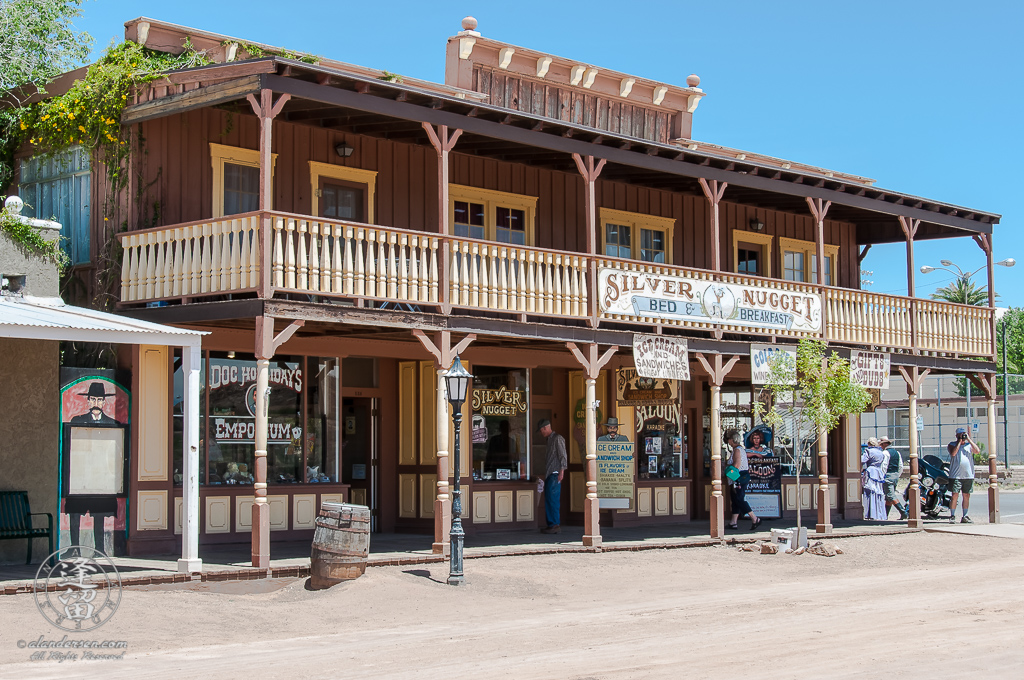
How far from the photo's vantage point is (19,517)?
1399 centimetres

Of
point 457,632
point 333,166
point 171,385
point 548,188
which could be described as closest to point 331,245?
point 333,166

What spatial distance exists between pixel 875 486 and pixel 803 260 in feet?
15.7

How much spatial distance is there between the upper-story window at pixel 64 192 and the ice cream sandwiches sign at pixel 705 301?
23.5 ft

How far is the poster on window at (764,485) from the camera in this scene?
70.8 ft

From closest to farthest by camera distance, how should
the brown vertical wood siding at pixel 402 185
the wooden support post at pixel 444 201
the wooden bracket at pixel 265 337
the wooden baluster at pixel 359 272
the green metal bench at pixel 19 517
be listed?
the wooden bracket at pixel 265 337
the green metal bench at pixel 19 517
the wooden baluster at pixel 359 272
the wooden support post at pixel 444 201
the brown vertical wood siding at pixel 402 185

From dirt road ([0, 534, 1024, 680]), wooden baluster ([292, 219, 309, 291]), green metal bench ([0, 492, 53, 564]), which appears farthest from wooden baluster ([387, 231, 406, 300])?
green metal bench ([0, 492, 53, 564])

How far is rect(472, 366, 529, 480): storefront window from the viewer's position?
760 inches

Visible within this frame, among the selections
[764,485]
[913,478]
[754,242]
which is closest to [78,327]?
[764,485]

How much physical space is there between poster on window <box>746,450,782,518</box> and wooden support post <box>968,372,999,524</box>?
4.29 m

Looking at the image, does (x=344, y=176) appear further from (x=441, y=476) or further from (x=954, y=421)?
(x=954, y=421)

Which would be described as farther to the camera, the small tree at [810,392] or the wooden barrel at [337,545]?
the small tree at [810,392]

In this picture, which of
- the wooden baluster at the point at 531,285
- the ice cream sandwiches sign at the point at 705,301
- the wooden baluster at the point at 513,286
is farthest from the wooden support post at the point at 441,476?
the ice cream sandwiches sign at the point at 705,301

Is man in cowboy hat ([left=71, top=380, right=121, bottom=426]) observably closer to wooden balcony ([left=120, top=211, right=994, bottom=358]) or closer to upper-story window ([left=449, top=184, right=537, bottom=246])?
wooden balcony ([left=120, top=211, right=994, bottom=358])

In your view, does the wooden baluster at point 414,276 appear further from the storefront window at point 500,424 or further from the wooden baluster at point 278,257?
the storefront window at point 500,424
